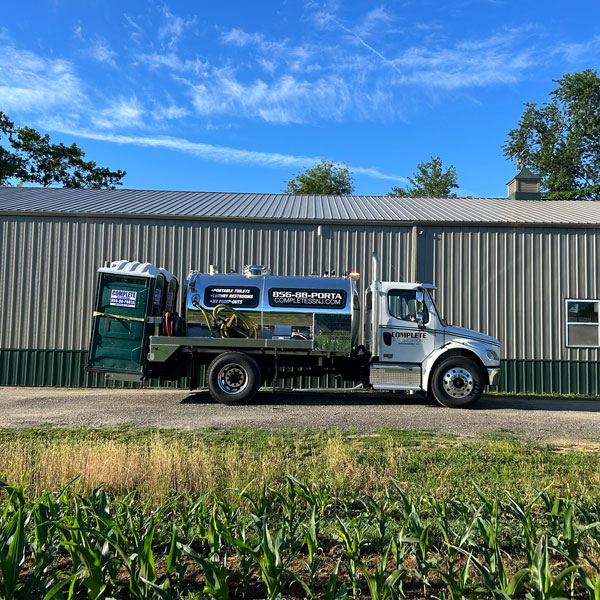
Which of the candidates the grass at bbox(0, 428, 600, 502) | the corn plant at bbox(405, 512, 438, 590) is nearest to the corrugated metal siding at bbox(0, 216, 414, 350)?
the grass at bbox(0, 428, 600, 502)

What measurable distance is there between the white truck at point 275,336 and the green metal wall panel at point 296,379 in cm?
337

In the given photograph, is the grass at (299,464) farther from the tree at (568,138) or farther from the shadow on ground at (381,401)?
the tree at (568,138)

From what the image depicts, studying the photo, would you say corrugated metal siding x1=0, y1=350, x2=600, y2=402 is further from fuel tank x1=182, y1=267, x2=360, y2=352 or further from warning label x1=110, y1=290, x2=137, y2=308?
warning label x1=110, y1=290, x2=137, y2=308

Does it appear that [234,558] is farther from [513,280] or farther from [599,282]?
[599,282]

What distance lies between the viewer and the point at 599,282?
15.4 m

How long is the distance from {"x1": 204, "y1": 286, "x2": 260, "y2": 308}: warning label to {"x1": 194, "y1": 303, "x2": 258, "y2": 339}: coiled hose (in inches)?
5.2

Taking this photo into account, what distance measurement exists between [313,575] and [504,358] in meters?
13.4

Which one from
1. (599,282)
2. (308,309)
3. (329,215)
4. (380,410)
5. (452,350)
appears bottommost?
(380,410)

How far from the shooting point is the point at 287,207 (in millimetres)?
17406

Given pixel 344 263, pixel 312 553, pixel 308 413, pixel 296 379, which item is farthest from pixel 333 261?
pixel 312 553

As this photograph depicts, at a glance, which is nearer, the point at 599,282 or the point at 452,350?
the point at 452,350

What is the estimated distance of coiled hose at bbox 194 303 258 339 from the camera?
451 inches

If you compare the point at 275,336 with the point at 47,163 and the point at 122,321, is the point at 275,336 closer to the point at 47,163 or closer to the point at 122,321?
the point at 122,321

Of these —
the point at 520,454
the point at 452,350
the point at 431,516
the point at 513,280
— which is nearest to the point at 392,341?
the point at 452,350
